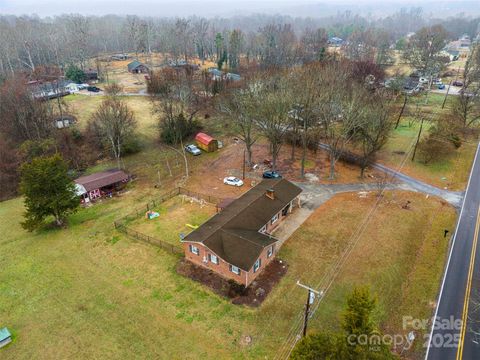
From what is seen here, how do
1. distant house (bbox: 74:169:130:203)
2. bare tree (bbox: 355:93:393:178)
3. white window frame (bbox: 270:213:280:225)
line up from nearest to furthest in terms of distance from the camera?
white window frame (bbox: 270:213:280:225), distant house (bbox: 74:169:130:203), bare tree (bbox: 355:93:393:178)

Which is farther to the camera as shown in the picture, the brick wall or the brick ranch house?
the brick ranch house

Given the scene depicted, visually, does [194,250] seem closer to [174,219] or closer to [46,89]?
[174,219]

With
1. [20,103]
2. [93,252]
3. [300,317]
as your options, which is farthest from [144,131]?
[300,317]

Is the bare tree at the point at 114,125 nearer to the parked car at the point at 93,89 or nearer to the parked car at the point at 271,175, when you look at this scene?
the parked car at the point at 271,175

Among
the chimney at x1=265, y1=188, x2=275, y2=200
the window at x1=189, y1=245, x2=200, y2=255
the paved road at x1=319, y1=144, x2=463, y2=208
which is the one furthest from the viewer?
the paved road at x1=319, y1=144, x2=463, y2=208

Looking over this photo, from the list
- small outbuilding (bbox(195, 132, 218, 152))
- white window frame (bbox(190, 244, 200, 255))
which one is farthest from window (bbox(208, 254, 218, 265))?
small outbuilding (bbox(195, 132, 218, 152))

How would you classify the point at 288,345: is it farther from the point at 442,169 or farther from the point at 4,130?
the point at 4,130

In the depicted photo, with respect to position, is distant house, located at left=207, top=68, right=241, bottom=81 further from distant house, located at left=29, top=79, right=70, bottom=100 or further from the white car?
the white car
